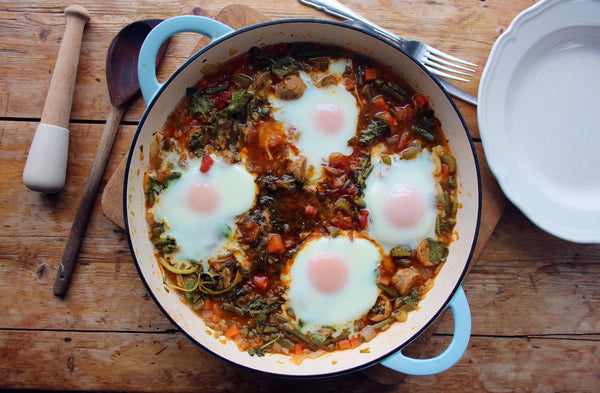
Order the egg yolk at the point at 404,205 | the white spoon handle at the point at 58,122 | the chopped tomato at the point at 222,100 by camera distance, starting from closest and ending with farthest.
A: 1. the white spoon handle at the point at 58,122
2. the egg yolk at the point at 404,205
3. the chopped tomato at the point at 222,100

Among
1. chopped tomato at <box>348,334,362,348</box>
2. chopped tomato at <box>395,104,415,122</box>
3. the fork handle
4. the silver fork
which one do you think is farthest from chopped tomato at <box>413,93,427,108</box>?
chopped tomato at <box>348,334,362,348</box>

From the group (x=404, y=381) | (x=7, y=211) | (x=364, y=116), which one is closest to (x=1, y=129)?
(x=7, y=211)

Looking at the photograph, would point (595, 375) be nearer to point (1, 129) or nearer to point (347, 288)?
point (347, 288)

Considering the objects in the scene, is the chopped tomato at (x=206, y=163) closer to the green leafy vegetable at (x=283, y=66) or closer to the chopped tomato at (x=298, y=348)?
the green leafy vegetable at (x=283, y=66)

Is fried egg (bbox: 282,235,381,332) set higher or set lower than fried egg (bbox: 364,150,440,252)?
lower

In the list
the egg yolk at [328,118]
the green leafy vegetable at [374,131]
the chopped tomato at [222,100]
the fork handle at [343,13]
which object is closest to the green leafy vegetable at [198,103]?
the chopped tomato at [222,100]

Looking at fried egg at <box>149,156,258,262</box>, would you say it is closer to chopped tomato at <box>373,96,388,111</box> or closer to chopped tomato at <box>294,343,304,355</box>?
chopped tomato at <box>294,343,304,355</box>

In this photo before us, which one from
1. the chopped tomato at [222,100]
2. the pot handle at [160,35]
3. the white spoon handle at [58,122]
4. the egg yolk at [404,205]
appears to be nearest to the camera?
the pot handle at [160,35]
